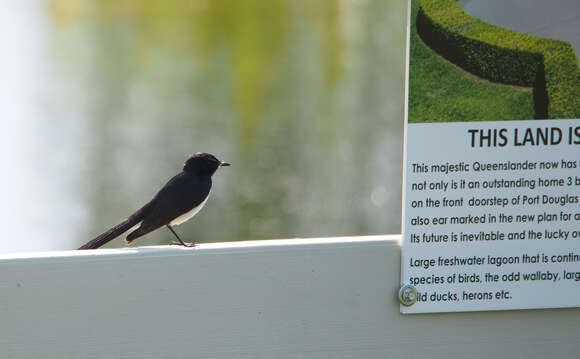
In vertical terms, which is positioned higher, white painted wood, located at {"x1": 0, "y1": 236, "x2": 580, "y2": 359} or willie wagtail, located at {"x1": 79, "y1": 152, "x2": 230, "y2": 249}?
willie wagtail, located at {"x1": 79, "y1": 152, "x2": 230, "y2": 249}

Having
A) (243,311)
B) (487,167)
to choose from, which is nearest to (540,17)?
(487,167)

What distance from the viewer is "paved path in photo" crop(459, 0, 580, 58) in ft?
10.5

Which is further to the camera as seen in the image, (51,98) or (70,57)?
(70,57)

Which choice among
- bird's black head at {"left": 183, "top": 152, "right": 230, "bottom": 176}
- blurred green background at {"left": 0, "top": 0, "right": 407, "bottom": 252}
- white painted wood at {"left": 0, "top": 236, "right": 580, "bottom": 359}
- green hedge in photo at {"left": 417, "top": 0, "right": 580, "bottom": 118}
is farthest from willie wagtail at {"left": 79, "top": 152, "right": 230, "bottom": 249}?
blurred green background at {"left": 0, "top": 0, "right": 407, "bottom": 252}

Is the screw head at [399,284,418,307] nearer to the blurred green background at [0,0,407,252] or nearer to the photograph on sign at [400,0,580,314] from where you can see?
the photograph on sign at [400,0,580,314]

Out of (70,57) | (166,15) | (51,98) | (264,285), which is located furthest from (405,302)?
(166,15)

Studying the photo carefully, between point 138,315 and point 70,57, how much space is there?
14.1m

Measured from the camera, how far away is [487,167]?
3.13 meters

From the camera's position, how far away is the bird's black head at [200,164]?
13.8 feet

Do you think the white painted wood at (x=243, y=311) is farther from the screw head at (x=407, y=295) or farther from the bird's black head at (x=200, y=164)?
the bird's black head at (x=200, y=164)

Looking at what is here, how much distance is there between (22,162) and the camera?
12750 millimetres

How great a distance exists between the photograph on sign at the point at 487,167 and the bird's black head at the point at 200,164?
1343mm

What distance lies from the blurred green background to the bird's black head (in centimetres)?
570

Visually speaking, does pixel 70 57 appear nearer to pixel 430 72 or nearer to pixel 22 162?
pixel 22 162
